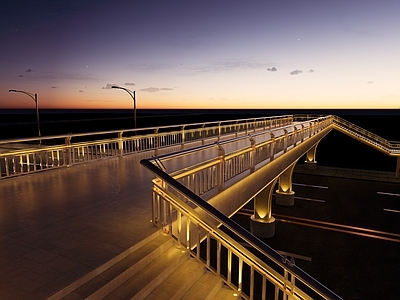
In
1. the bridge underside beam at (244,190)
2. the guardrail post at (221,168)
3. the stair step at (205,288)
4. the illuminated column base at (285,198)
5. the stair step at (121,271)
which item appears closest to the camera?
the stair step at (121,271)

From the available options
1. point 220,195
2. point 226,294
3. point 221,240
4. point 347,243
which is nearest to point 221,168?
point 220,195

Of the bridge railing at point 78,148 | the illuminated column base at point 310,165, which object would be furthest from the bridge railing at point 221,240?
the illuminated column base at point 310,165

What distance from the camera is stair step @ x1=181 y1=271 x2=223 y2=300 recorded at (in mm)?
4134

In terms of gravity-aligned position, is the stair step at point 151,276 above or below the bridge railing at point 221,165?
below

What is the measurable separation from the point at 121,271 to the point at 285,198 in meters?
21.6

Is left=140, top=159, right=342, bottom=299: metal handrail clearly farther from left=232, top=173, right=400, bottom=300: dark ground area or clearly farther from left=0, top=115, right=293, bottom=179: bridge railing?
left=232, top=173, right=400, bottom=300: dark ground area

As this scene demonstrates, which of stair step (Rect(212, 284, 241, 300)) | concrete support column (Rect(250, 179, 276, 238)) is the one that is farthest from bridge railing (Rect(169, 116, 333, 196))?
concrete support column (Rect(250, 179, 276, 238))

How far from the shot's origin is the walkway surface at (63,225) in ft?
12.6

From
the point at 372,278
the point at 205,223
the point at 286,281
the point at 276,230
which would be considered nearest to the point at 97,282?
the point at 205,223

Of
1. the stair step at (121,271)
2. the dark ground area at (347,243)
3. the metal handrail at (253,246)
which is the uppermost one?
the metal handrail at (253,246)

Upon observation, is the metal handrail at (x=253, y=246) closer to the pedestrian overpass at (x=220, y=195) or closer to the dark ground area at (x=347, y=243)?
the pedestrian overpass at (x=220, y=195)

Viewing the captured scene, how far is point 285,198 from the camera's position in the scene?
942 inches

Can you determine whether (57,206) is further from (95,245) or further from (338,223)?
(338,223)

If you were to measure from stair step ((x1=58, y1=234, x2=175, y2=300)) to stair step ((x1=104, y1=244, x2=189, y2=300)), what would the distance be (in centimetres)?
6
